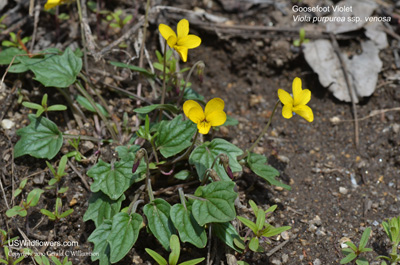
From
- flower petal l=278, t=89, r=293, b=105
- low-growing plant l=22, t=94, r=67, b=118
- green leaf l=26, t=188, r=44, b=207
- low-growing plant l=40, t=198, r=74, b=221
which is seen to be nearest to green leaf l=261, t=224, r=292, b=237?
flower petal l=278, t=89, r=293, b=105

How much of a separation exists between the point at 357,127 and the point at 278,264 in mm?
1793

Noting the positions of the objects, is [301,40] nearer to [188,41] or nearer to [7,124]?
[188,41]

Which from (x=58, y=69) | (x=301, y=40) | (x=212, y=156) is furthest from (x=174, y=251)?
(x=301, y=40)

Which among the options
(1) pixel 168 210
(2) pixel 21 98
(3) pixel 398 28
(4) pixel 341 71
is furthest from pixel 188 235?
(3) pixel 398 28

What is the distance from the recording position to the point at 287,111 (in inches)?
110

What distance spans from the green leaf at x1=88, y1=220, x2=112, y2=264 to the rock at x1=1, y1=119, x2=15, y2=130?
1376 mm

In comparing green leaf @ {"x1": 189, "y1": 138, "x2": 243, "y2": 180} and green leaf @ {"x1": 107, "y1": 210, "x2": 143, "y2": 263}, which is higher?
green leaf @ {"x1": 189, "y1": 138, "x2": 243, "y2": 180}

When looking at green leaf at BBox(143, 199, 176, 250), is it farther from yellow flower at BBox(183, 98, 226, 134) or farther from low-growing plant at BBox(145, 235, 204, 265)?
yellow flower at BBox(183, 98, 226, 134)

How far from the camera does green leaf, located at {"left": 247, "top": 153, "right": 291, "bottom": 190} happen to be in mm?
3143

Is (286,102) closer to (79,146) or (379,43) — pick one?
(79,146)

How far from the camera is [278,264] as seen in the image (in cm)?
301

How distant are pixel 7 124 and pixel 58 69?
66 centimetres

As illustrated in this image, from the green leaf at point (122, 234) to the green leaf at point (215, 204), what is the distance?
17.0 inches

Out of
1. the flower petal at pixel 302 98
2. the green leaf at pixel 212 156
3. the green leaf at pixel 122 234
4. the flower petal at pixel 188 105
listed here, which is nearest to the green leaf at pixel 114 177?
the green leaf at pixel 122 234
